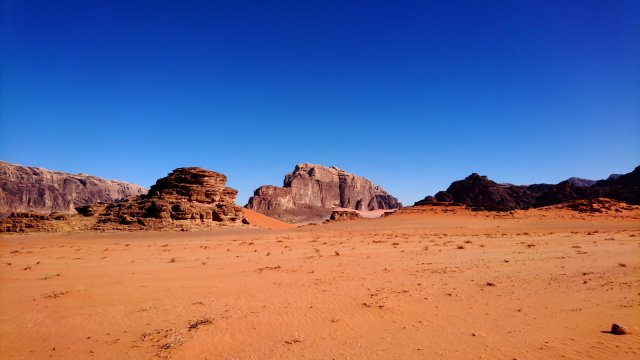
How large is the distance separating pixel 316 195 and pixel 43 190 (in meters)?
83.0

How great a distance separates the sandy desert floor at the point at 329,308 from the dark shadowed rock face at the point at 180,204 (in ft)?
59.6

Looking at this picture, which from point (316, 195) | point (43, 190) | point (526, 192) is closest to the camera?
point (526, 192)

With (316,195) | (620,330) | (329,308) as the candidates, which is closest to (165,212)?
(329,308)

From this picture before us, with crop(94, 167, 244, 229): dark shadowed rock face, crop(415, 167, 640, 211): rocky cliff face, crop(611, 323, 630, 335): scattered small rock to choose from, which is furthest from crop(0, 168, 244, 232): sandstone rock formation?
crop(415, 167, 640, 211): rocky cliff face

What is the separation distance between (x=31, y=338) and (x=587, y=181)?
17273cm

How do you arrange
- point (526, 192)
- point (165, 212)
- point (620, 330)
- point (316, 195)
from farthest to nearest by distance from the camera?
point (316, 195) → point (526, 192) → point (165, 212) → point (620, 330)

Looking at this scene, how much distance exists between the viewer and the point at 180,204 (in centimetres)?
3450

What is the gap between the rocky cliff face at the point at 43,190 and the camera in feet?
318

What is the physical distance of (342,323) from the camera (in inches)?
267

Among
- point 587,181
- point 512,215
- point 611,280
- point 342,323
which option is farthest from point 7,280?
point 587,181

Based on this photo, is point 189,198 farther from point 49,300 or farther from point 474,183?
point 474,183

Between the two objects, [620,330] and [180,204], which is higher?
[180,204]

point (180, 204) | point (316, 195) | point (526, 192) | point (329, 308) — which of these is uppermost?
point (316, 195)

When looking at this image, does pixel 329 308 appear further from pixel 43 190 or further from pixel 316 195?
pixel 316 195
